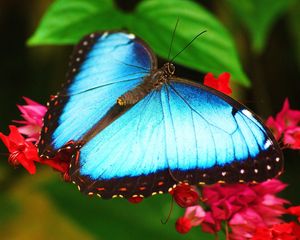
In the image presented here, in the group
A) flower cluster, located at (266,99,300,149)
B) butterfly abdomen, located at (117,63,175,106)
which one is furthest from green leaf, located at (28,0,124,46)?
flower cluster, located at (266,99,300,149)

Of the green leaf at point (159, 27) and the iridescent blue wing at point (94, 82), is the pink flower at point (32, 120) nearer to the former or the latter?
the iridescent blue wing at point (94, 82)

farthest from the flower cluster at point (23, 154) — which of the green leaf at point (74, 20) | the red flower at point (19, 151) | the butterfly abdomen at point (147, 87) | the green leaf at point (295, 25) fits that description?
the green leaf at point (295, 25)

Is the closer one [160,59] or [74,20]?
[74,20]

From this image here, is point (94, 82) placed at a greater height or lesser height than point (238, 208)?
greater

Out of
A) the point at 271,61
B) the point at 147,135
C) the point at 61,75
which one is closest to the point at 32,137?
the point at 147,135

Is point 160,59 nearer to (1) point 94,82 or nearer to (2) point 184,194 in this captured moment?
(1) point 94,82

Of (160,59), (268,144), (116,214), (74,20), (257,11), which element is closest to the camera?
(268,144)

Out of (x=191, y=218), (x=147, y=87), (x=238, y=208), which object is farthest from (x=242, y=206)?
(x=147, y=87)
